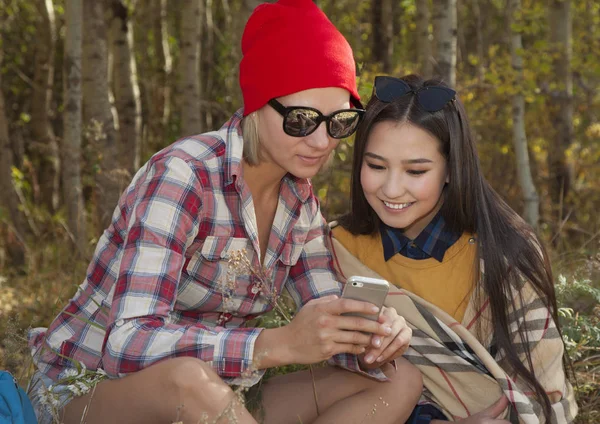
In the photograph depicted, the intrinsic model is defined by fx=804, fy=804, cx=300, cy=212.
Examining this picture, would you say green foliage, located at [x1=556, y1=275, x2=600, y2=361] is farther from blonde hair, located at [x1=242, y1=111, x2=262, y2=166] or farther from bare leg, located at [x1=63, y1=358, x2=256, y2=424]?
bare leg, located at [x1=63, y1=358, x2=256, y2=424]

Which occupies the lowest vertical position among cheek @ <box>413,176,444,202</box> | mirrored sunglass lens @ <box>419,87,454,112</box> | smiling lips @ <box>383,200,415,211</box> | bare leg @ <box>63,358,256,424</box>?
bare leg @ <box>63,358,256,424</box>

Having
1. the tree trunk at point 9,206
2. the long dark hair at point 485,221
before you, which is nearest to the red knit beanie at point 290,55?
the long dark hair at point 485,221

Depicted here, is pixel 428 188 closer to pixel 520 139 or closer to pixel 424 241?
pixel 424 241

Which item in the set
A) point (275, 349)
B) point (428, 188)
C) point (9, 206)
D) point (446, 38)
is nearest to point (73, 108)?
point (9, 206)

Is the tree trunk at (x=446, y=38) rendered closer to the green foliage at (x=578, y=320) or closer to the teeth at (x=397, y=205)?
the green foliage at (x=578, y=320)

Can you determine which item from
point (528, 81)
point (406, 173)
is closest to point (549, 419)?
point (406, 173)

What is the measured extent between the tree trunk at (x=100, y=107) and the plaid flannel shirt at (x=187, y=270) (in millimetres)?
2312

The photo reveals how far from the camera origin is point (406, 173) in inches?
119

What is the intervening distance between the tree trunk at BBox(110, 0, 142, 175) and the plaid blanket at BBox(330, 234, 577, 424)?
458 cm

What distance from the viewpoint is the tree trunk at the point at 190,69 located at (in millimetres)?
7934

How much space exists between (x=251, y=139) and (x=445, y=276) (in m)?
0.92

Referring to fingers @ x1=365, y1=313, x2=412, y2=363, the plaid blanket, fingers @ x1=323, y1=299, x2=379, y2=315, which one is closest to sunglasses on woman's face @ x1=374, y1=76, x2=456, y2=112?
the plaid blanket

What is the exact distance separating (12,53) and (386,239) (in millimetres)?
10496

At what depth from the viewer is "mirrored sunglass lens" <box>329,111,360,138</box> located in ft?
9.16
